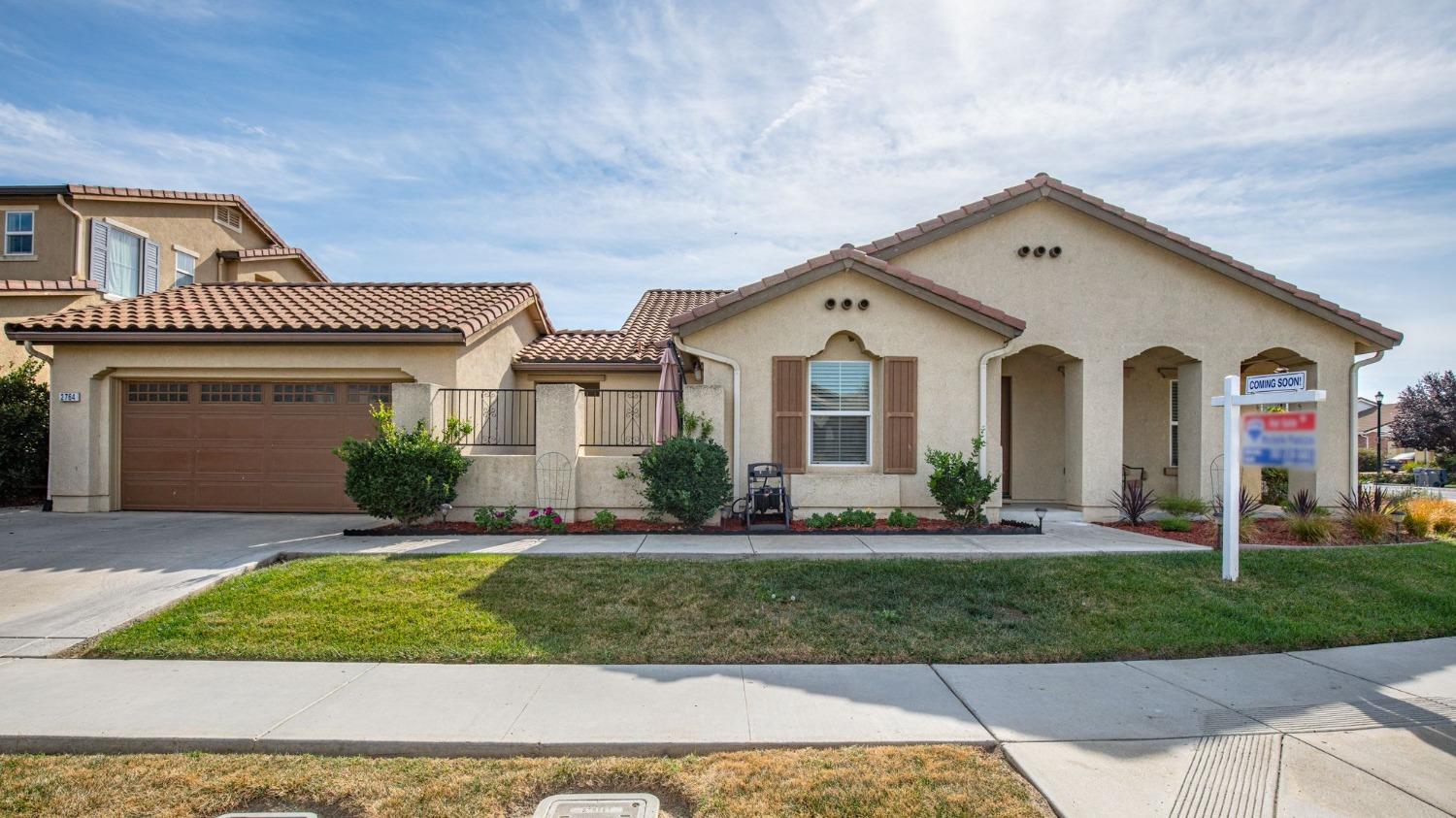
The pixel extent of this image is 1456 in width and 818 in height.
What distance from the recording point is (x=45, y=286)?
1548cm

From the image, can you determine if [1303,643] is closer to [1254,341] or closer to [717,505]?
[717,505]

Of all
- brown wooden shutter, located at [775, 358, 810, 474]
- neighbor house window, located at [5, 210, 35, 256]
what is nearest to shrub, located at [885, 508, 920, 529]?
brown wooden shutter, located at [775, 358, 810, 474]

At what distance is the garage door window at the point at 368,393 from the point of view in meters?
13.0

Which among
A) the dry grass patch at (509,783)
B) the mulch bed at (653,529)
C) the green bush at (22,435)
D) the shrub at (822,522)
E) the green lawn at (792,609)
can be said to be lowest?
the dry grass patch at (509,783)

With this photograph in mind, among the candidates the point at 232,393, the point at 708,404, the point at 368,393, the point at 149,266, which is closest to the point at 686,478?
the point at 708,404

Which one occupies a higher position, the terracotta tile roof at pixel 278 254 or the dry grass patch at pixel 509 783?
the terracotta tile roof at pixel 278 254

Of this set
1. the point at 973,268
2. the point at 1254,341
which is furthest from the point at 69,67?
the point at 1254,341

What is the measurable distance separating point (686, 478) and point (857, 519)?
8.39 feet

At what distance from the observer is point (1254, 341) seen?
12805 mm

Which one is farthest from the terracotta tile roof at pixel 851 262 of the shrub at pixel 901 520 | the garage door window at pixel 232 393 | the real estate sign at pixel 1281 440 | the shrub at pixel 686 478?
the garage door window at pixel 232 393

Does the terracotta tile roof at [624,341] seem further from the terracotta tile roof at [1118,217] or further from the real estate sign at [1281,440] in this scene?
the real estate sign at [1281,440]

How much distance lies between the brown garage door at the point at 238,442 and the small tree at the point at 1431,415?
126 ft

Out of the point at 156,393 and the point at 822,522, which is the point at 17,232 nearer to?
the point at 156,393

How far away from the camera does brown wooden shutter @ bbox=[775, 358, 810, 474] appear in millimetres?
11422
